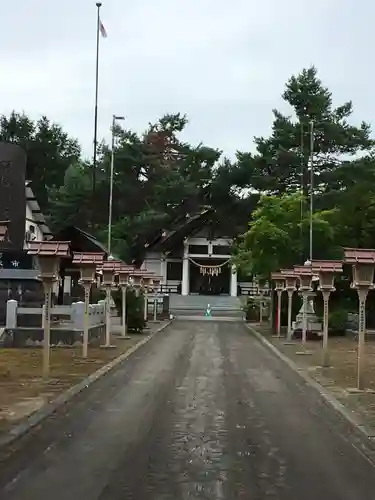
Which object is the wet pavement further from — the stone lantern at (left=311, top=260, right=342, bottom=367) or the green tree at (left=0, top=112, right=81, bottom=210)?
the green tree at (left=0, top=112, right=81, bottom=210)

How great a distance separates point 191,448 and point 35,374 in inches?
357

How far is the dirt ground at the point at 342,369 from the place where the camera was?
554 inches

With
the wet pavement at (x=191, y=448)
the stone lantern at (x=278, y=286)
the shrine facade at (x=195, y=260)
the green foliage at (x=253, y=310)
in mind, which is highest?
the shrine facade at (x=195, y=260)

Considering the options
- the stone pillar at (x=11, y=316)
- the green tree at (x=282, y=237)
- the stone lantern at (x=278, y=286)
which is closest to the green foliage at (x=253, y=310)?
the green tree at (x=282, y=237)

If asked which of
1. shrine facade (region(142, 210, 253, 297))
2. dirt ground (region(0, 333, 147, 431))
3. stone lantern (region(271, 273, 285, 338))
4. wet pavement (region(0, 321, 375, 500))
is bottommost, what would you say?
dirt ground (region(0, 333, 147, 431))

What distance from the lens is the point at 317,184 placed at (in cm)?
6044

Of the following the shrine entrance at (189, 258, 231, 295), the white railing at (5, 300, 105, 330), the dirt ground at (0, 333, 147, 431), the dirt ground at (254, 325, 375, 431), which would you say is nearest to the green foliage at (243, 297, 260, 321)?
the shrine entrance at (189, 258, 231, 295)

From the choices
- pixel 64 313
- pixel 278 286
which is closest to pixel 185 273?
pixel 278 286

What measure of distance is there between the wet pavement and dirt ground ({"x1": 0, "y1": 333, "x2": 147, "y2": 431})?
0.59m

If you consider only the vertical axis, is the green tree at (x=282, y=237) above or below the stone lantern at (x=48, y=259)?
above

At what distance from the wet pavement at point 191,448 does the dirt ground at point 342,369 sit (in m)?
0.55

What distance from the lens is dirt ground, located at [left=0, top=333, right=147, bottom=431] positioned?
43.2 ft

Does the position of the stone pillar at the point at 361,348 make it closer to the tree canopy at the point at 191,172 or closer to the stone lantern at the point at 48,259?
the stone lantern at the point at 48,259

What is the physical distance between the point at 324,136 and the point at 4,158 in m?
31.0
